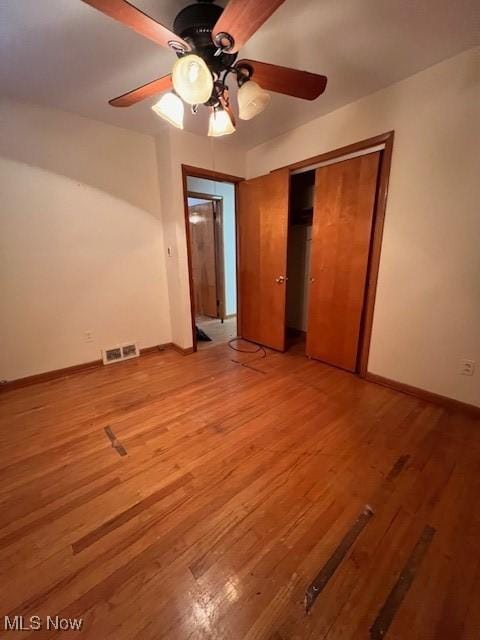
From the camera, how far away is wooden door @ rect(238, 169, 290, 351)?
276 cm

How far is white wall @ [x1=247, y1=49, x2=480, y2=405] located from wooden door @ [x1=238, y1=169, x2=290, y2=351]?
733 mm

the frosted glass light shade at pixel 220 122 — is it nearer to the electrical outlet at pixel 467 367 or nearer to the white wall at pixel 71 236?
the white wall at pixel 71 236

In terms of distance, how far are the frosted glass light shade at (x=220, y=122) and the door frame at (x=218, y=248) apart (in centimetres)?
240

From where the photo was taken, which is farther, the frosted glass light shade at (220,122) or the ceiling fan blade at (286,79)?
the frosted glass light shade at (220,122)

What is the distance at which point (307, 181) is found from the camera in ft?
10.7

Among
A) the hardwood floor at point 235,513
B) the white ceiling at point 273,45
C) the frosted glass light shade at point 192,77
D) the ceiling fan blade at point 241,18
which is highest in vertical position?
the white ceiling at point 273,45

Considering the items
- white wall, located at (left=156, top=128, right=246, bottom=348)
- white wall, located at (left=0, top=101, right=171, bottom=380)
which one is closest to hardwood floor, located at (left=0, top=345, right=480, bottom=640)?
white wall, located at (left=0, top=101, right=171, bottom=380)

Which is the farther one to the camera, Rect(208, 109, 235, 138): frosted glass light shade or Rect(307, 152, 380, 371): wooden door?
Rect(307, 152, 380, 371): wooden door

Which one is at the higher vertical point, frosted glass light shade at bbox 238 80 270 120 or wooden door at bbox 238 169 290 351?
frosted glass light shade at bbox 238 80 270 120

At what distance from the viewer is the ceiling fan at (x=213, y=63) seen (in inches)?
36.2

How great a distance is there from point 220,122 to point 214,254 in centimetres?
273

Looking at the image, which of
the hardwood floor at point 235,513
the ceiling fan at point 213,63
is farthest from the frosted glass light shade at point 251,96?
the hardwood floor at point 235,513

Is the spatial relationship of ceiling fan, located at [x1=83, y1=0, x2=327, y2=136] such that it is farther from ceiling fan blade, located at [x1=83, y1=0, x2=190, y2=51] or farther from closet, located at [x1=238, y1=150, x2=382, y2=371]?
closet, located at [x1=238, y1=150, x2=382, y2=371]

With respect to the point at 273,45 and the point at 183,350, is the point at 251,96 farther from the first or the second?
the point at 183,350
